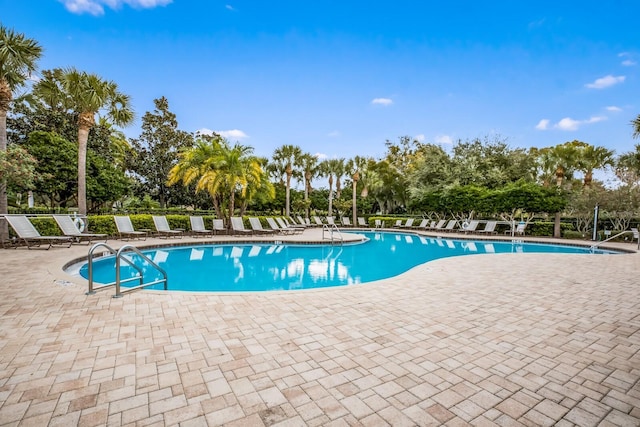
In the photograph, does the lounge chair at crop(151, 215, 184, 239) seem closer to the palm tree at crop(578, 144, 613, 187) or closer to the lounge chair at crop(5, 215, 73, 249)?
the lounge chair at crop(5, 215, 73, 249)

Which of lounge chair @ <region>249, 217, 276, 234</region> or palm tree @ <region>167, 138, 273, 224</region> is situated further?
lounge chair @ <region>249, 217, 276, 234</region>

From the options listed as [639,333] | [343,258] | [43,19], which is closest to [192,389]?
[639,333]

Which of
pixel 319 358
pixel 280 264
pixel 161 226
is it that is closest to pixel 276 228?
pixel 161 226

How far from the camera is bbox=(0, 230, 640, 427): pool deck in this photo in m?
1.98

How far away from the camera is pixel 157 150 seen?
26.5 m

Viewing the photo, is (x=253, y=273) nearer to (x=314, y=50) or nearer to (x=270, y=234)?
(x=270, y=234)

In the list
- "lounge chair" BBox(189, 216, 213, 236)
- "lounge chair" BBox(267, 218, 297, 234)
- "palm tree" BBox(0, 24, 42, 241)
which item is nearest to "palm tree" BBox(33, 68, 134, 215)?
"palm tree" BBox(0, 24, 42, 241)

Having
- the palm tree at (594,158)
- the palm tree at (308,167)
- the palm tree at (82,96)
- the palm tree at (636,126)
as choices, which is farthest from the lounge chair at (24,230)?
the palm tree at (594,158)

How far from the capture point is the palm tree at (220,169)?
52.8 ft

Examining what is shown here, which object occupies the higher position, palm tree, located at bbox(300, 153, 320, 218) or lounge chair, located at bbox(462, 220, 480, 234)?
palm tree, located at bbox(300, 153, 320, 218)

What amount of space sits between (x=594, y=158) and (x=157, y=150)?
3060 cm

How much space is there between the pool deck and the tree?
2327 cm

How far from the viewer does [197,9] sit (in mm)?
13109

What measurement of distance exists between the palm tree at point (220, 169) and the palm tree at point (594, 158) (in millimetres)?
19254
